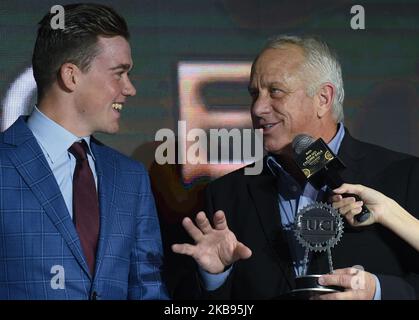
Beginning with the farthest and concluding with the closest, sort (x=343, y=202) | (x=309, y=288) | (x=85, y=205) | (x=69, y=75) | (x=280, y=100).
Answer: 1. (x=280, y=100)
2. (x=69, y=75)
3. (x=85, y=205)
4. (x=343, y=202)
5. (x=309, y=288)

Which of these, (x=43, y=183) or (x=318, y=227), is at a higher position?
(x=43, y=183)

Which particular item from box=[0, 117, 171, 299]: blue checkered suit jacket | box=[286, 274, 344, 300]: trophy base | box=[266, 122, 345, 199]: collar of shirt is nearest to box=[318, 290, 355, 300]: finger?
box=[286, 274, 344, 300]: trophy base

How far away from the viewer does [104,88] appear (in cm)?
288

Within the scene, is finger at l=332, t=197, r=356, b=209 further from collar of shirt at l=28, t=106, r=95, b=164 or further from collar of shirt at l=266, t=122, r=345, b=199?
collar of shirt at l=28, t=106, r=95, b=164

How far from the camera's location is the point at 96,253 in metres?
2.70

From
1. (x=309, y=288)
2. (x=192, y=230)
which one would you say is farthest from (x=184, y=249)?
(x=309, y=288)

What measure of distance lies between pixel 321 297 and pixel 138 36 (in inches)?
49.2

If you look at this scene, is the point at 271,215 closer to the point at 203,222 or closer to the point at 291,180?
the point at 291,180

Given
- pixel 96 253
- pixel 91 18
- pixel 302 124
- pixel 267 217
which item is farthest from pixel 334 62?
pixel 96 253

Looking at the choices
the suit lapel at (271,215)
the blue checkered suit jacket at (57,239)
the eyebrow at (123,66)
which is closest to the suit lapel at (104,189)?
the blue checkered suit jacket at (57,239)

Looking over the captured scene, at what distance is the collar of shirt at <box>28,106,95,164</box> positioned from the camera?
109 inches

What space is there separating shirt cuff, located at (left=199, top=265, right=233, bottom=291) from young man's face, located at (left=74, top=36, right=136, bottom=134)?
55 centimetres

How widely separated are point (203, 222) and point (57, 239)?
1.40ft

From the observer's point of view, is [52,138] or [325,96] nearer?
[52,138]
